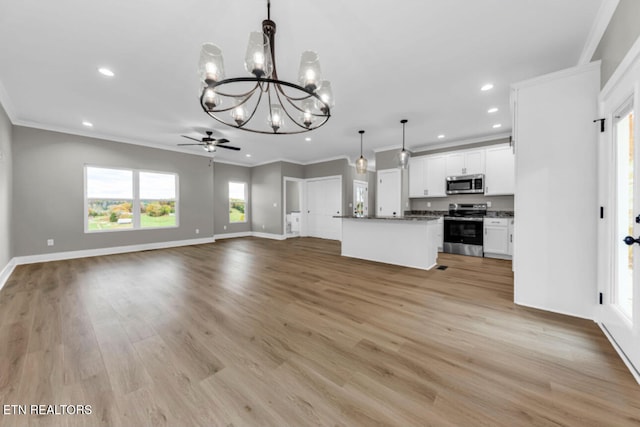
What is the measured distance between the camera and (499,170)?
502cm

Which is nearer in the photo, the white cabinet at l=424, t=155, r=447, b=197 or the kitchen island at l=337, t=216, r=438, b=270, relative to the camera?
the kitchen island at l=337, t=216, r=438, b=270

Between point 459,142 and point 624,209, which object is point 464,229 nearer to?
point 459,142

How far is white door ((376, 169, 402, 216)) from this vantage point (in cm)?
620

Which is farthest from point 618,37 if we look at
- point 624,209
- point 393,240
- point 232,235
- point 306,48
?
point 232,235

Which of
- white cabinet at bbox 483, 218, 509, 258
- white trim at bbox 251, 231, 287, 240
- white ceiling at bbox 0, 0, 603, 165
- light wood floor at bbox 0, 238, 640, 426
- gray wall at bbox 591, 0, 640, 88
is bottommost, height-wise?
light wood floor at bbox 0, 238, 640, 426

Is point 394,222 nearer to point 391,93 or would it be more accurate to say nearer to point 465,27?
point 391,93

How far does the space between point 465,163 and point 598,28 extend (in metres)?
3.50

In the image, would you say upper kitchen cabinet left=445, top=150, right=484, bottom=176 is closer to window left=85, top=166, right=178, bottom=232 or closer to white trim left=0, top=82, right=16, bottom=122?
window left=85, top=166, right=178, bottom=232

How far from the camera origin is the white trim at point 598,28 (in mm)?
1859

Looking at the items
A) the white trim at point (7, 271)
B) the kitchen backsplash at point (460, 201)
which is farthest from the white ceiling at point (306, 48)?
the white trim at point (7, 271)

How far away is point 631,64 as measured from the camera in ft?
5.25

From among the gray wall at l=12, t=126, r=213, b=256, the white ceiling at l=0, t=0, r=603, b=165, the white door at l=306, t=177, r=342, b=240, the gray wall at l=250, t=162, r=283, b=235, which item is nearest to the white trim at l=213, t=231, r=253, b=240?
the gray wall at l=250, t=162, r=283, b=235

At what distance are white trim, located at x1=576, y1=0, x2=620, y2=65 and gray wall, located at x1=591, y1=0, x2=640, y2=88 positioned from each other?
0.03 meters

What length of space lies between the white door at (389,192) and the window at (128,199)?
5.79m
